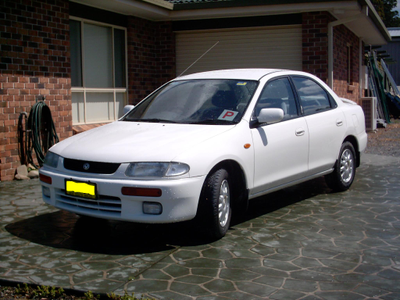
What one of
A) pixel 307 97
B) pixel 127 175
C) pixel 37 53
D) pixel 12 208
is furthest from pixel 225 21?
pixel 127 175

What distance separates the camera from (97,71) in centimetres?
1133

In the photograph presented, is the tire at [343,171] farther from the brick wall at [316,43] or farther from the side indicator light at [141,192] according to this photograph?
the brick wall at [316,43]

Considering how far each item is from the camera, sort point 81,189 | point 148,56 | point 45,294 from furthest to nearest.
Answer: point 148,56, point 81,189, point 45,294

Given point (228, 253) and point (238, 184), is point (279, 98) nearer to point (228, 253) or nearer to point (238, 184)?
Result: point (238, 184)

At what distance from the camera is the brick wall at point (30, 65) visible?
8766mm

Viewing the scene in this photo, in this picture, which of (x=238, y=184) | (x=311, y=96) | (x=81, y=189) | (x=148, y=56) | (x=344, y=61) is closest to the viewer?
(x=81, y=189)

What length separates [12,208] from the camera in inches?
262

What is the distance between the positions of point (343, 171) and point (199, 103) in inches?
107

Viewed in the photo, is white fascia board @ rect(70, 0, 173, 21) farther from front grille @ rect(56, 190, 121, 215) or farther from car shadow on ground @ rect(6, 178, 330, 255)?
front grille @ rect(56, 190, 121, 215)

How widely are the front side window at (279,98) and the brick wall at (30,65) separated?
4.86 meters

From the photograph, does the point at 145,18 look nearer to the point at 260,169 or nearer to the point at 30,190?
the point at 30,190

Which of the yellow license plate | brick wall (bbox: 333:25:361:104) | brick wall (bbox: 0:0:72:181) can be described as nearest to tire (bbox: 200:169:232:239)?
the yellow license plate

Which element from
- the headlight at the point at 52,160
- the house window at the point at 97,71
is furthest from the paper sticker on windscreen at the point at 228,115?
the house window at the point at 97,71

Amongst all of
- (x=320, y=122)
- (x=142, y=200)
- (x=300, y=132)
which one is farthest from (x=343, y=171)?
(x=142, y=200)
